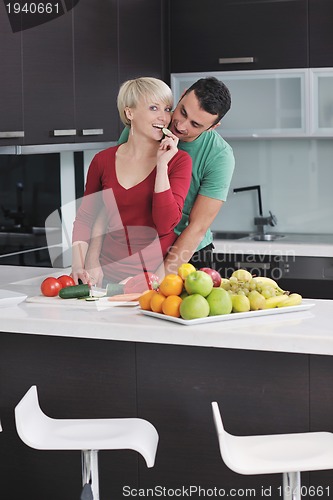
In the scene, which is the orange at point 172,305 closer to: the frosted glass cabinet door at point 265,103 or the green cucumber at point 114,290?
the green cucumber at point 114,290

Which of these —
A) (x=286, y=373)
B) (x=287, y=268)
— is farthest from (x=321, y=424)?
(x=287, y=268)

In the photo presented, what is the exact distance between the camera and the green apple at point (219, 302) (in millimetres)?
2516

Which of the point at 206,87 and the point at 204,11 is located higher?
the point at 204,11

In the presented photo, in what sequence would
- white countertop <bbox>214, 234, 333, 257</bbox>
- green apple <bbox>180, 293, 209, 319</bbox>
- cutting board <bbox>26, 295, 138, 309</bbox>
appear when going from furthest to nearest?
white countertop <bbox>214, 234, 333, 257</bbox> < cutting board <bbox>26, 295, 138, 309</bbox> < green apple <bbox>180, 293, 209, 319</bbox>

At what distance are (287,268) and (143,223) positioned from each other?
1.68 m

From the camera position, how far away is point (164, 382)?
2.69 meters

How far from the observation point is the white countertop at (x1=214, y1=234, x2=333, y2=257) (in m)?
4.56

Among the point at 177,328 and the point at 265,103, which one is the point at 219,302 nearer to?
the point at 177,328

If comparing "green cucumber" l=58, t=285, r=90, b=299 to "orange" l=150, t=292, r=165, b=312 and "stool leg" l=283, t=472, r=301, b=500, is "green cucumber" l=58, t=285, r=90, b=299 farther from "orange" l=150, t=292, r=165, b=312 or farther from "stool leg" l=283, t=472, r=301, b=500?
"stool leg" l=283, t=472, r=301, b=500

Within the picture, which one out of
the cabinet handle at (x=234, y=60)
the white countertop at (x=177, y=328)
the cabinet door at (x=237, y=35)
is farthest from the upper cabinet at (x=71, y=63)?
the white countertop at (x=177, y=328)

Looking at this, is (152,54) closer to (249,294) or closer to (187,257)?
(187,257)

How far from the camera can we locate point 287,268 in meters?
4.62

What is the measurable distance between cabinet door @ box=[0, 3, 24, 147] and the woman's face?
2.78 ft

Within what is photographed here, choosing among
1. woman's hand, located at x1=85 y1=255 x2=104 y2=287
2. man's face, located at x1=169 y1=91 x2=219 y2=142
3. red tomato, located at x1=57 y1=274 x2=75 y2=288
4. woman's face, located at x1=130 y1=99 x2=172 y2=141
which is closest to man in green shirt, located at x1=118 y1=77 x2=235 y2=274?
man's face, located at x1=169 y1=91 x2=219 y2=142
